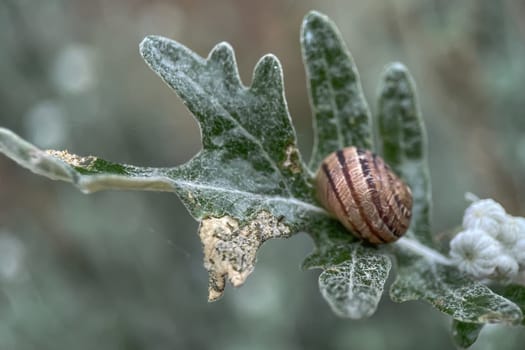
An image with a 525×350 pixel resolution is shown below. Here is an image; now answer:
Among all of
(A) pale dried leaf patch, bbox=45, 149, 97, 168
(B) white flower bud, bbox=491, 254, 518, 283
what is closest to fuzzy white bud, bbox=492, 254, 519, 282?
(B) white flower bud, bbox=491, 254, 518, 283

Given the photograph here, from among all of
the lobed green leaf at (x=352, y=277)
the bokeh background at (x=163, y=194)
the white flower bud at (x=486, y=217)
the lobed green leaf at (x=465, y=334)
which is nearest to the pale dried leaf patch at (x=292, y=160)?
the lobed green leaf at (x=352, y=277)

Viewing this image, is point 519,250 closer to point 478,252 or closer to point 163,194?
point 478,252

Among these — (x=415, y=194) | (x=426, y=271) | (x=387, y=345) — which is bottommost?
(x=387, y=345)

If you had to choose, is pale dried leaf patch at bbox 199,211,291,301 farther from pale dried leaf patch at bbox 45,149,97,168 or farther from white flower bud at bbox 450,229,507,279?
white flower bud at bbox 450,229,507,279

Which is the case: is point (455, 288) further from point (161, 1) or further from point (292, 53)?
point (161, 1)

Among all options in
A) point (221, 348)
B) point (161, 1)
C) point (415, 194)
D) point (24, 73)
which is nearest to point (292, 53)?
point (161, 1)

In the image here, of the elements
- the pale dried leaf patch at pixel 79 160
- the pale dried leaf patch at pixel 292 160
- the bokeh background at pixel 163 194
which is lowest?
the bokeh background at pixel 163 194

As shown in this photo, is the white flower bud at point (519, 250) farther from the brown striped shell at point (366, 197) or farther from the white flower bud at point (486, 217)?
the brown striped shell at point (366, 197)
